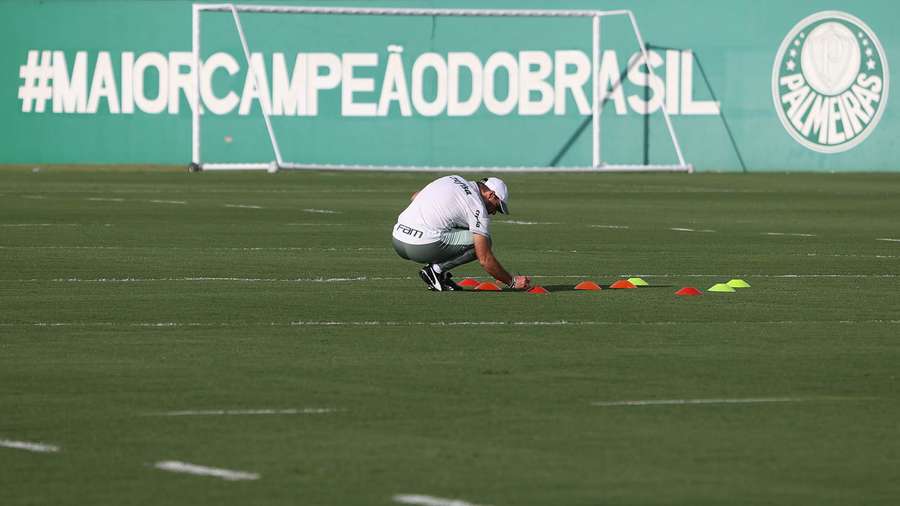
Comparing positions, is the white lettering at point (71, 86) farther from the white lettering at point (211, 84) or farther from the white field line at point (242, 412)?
the white field line at point (242, 412)

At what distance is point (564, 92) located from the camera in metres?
49.5

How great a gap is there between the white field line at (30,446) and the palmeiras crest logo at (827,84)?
3933 cm

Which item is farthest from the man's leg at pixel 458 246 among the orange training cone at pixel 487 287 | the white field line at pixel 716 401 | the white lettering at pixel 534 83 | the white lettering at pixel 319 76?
the white lettering at pixel 319 76

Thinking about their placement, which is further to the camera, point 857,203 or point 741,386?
point 857,203

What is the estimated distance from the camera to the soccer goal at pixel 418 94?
49562 mm

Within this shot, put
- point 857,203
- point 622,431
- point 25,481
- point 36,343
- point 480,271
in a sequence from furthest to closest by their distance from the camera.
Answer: point 857,203 < point 480,271 < point 36,343 < point 622,431 < point 25,481

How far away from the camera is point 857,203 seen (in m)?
35.9

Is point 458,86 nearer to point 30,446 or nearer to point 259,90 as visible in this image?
point 259,90

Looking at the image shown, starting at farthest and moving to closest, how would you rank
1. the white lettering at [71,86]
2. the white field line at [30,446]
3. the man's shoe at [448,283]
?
the white lettering at [71,86]
the man's shoe at [448,283]
the white field line at [30,446]

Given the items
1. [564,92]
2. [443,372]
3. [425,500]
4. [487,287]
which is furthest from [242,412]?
[564,92]

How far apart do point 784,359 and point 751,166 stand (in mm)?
36567

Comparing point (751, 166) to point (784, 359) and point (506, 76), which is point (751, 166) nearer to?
point (506, 76)

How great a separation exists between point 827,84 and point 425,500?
40365mm

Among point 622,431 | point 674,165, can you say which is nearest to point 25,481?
point 622,431
